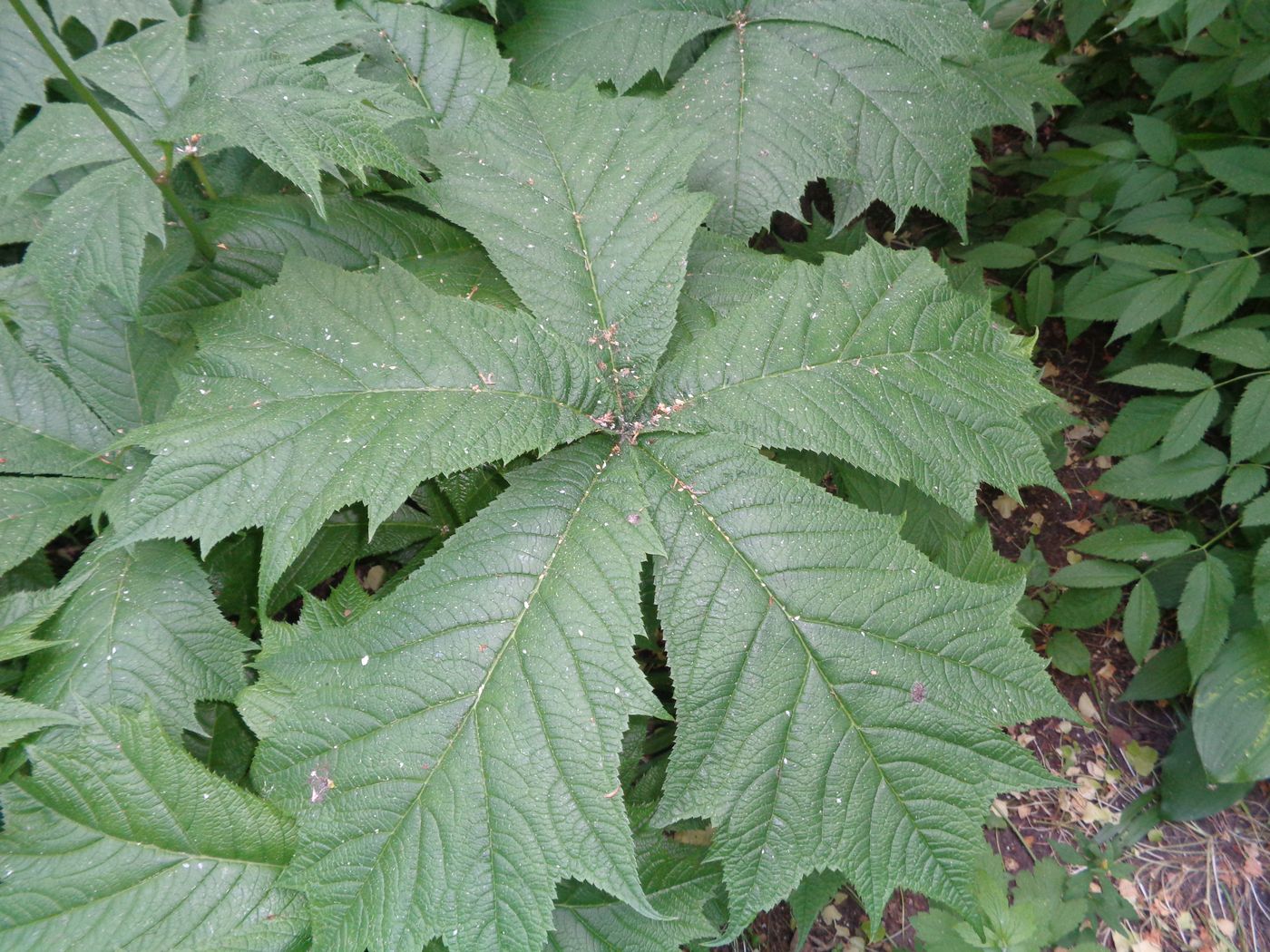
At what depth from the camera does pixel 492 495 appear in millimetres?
1822

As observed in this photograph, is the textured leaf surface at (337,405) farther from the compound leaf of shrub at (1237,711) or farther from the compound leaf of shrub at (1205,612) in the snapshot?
the compound leaf of shrub at (1237,711)

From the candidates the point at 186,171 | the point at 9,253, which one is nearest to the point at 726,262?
the point at 186,171

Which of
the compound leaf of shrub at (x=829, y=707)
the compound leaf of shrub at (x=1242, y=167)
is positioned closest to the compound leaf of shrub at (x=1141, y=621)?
the compound leaf of shrub at (x=1242, y=167)

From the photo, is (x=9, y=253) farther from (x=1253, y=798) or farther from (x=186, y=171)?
(x=1253, y=798)

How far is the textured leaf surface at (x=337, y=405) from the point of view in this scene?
1.29 meters

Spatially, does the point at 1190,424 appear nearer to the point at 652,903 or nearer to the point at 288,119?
the point at 652,903

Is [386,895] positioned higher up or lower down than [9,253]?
lower down

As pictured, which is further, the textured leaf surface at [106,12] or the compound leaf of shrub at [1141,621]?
the compound leaf of shrub at [1141,621]

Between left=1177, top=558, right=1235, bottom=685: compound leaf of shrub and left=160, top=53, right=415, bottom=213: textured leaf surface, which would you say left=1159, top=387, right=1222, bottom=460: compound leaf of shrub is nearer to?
left=1177, top=558, right=1235, bottom=685: compound leaf of shrub

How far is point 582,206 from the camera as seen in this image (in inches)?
62.3

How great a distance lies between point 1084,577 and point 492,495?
2.12m

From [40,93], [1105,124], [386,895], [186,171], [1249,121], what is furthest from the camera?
[1105,124]

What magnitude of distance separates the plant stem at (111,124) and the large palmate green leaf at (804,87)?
89 cm

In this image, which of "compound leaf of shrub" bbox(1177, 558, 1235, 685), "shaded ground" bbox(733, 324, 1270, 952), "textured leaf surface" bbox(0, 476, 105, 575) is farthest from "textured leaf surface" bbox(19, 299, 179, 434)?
"compound leaf of shrub" bbox(1177, 558, 1235, 685)
